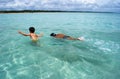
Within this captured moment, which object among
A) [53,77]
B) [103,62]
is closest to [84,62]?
[103,62]

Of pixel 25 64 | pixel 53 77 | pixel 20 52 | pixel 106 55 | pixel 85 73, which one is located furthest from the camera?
pixel 20 52

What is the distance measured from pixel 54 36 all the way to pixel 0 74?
5379mm

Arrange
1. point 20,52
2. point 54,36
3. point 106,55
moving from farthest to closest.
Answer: point 54,36 < point 20,52 < point 106,55

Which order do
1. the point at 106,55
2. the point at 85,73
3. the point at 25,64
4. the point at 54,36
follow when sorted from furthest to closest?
1. the point at 54,36
2. the point at 106,55
3. the point at 25,64
4. the point at 85,73

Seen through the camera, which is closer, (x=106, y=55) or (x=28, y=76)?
(x=28, y=76)

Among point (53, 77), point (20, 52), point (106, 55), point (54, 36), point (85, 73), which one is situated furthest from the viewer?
point (54, 36)

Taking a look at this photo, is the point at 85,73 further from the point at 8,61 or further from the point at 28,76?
the point at 8,61

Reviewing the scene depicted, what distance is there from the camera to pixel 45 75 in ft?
17.5

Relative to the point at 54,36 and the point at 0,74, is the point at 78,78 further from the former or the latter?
the point at 54,36

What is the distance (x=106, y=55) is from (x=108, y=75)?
2.23 meters

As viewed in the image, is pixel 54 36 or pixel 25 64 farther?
pixel 54 36

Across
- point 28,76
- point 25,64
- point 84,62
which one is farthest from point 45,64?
point 84,62

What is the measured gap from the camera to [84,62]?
646cm

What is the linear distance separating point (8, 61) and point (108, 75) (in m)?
4.09
